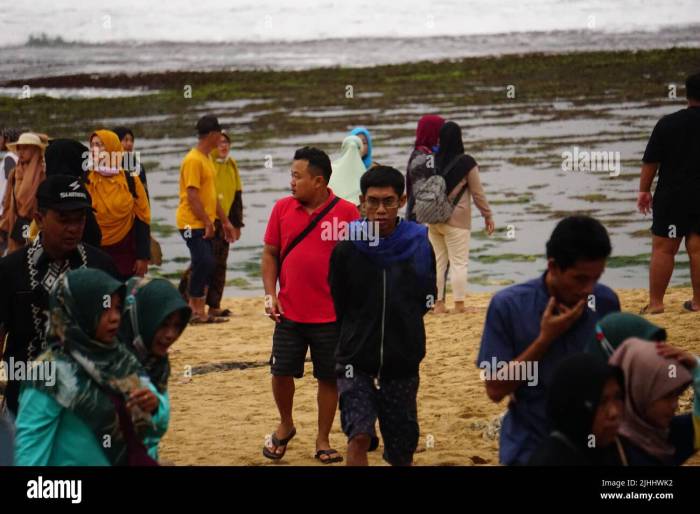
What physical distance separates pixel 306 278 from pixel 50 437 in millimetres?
2816

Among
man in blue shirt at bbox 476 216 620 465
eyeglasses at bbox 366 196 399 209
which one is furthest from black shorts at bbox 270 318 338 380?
man in blue shirt at bbox 476 216 620 465

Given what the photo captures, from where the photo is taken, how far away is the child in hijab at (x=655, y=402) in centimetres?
442

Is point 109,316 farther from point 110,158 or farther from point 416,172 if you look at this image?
point 416,172

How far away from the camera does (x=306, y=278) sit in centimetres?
715

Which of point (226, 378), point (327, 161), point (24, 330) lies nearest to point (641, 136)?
point (226, 378)

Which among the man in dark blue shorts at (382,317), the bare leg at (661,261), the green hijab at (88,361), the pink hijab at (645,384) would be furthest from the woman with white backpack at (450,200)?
the green hijab at (88,361)

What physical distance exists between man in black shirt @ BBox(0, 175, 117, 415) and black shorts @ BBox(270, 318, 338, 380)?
1.80m

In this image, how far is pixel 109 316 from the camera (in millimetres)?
4492

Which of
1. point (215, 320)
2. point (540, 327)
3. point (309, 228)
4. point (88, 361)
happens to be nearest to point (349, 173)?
point (215, 320)

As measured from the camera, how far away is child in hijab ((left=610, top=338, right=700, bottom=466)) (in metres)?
4.42

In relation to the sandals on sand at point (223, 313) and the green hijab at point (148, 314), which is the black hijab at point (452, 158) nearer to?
the sandals on sand at point (223, 313)

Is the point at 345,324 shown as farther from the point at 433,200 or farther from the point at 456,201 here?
the point at 456,201

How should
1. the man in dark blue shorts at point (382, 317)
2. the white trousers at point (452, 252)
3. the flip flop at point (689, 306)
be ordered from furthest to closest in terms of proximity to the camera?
the white trousers at point (452, 252) → the flip flop at point (689, 306) → the man in dark blue shorts at point (382, 317)

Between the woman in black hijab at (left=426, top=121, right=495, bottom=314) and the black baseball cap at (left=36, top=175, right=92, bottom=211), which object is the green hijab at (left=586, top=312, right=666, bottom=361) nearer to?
the black baseball cap at (left=36, top=175, right=92, bottom=211)
